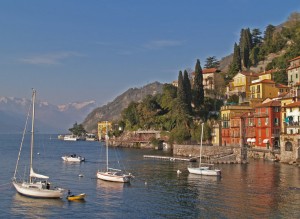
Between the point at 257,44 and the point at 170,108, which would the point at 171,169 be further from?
the point at 257,44

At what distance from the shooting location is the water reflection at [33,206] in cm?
4404

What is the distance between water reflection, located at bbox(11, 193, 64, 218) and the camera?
1734 inches

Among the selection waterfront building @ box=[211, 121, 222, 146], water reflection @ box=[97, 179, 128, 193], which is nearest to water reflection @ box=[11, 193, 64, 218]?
water reflection @ box=[97, 179, 128, 193]

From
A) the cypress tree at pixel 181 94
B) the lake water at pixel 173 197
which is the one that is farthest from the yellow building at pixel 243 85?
the lake water at pixel 173 197

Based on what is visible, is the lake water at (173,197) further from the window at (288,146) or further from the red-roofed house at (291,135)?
the window at (288,146)

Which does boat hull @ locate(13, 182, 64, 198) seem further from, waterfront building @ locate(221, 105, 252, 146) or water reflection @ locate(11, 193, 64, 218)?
waterfront building @ locate(221, 105, 252, 146)

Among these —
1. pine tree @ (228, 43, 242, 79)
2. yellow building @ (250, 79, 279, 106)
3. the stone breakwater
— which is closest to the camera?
the stone breakwater

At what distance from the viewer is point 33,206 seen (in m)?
47.2

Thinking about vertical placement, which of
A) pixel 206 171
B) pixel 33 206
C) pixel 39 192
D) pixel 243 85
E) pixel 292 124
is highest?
pixel 243 85

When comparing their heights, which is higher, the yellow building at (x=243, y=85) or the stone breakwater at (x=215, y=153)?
the yellow building at (x=243, y=85)

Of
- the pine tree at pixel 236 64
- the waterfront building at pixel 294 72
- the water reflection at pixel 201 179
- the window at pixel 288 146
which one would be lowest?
the water reflection at pixel 201 179

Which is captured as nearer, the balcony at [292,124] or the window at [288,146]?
the window at [288,146]

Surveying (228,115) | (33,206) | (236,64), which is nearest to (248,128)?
(228,115)

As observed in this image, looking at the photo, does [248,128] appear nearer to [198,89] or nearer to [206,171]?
[198,89]
